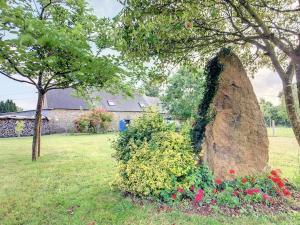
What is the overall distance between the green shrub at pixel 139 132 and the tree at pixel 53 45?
1.97 m

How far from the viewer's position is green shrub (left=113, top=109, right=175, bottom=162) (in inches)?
218

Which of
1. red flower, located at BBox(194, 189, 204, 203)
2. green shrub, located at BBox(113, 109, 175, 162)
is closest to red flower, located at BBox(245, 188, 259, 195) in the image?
red flower, located at BBox(194, 189, 204, 203)

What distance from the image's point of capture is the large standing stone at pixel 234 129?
549cm

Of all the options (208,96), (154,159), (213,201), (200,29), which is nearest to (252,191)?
(213,201)

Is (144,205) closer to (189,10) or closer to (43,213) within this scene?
(43,213)

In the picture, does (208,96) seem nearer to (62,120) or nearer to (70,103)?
(62,120)

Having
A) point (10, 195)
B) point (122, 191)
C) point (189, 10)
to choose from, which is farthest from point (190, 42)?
point (10, 195)

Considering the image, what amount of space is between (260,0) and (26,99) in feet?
171

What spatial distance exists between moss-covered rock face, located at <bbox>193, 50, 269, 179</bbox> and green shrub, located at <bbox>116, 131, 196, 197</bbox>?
0.47 m

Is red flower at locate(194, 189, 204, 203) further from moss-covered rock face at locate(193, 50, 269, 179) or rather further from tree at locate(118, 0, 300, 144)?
tree at locate(118, 0, 300, 144)

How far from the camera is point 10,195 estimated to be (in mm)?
5992

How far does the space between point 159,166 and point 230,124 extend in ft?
6.20

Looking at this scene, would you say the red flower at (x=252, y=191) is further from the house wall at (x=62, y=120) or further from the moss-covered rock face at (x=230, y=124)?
the house wall at (x=62, y=120)

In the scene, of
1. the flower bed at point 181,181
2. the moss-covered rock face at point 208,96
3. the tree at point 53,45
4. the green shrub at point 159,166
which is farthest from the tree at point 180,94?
the green shrub at point 159,166
